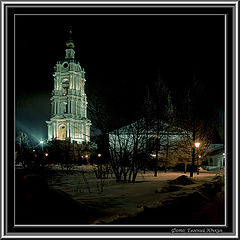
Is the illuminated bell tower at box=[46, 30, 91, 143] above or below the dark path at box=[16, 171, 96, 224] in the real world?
above

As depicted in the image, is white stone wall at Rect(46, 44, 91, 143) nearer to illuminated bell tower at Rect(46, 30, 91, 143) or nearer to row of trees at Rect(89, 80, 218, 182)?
illuminated bell tower at Rect(46, 30, 91, 143)

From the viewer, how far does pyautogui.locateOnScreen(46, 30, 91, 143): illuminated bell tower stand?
277 ft

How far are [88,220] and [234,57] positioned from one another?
21.4ft

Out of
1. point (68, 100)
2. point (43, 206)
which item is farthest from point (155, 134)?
point (68, 100)

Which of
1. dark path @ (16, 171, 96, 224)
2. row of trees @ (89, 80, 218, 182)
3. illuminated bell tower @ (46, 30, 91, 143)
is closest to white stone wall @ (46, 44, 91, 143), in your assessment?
illuminated bell tower @ (46, 30, 91, 143)

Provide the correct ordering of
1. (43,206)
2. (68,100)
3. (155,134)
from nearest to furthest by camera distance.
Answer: (43,206) < (155,134) < (68,100)

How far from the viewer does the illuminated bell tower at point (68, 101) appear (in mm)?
84500

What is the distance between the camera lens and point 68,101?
8712cm

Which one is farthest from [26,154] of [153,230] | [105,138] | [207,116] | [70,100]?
[70,100]

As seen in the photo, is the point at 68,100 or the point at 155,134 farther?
the point at 68,100

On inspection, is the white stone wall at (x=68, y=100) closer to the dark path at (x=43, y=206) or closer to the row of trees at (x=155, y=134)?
the row of trees at (x=155, y=134)

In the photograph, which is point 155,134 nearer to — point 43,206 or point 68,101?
point 43,206

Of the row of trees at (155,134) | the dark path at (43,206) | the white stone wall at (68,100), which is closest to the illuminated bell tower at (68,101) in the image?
the white stone wall at (68,100)

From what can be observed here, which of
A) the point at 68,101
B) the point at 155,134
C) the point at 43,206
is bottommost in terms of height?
the point at 43,206
